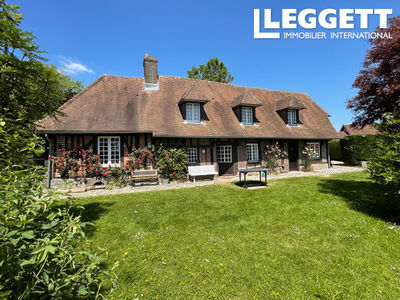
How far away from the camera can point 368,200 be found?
20.6 feet

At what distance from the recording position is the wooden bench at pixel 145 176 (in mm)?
9823

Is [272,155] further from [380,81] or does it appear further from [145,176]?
[145,176]

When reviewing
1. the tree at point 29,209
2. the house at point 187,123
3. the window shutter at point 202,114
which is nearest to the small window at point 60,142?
the house at point 187,123

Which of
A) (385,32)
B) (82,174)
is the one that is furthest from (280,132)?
(82,174)

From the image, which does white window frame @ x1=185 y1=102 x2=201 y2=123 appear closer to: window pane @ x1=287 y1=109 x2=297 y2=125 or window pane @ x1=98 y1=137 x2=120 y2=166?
window pane @ x1=98 y1=137 x2=120 y2=166

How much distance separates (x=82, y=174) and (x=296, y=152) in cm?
1423

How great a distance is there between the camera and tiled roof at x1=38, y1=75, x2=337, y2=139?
10109 mm

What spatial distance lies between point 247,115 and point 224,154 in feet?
11.1

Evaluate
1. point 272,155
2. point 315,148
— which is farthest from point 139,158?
point 315,148

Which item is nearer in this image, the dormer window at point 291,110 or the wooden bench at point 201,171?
the wooden bench at point 201,171

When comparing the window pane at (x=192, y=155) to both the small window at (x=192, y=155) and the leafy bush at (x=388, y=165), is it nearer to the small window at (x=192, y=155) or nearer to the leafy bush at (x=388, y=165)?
the small window at (x=192, y=155)

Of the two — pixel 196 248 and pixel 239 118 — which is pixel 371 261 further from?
pixel 239 118

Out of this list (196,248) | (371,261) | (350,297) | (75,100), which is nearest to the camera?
(350,297)

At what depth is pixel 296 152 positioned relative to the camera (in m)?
14.0
